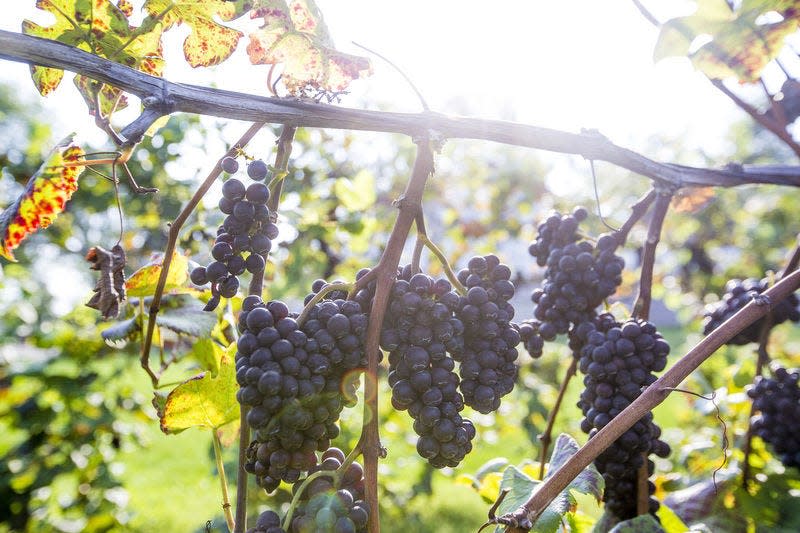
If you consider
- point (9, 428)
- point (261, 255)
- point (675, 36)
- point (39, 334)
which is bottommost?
point (9, 428)

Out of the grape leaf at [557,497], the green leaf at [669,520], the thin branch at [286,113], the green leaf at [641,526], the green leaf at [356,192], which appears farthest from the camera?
the green leaf at [356,192]

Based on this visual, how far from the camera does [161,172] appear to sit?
8.52 ft

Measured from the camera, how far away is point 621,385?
0.92 metres

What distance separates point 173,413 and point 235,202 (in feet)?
1.21

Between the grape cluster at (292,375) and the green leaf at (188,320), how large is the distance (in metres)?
0.30

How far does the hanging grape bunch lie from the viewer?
0.70 metres

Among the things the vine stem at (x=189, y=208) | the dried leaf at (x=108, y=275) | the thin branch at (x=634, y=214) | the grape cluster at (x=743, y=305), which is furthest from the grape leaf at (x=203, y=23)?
the grape cluster at (x=743, y=305)

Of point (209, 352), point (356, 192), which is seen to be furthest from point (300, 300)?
point (209, 352)

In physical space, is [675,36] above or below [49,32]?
above

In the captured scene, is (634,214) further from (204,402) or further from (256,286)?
(204,402)

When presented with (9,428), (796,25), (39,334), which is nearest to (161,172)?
(39,334)

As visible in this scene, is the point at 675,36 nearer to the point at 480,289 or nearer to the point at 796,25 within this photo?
the point at 796,25

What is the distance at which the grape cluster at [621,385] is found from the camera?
884 millimetres

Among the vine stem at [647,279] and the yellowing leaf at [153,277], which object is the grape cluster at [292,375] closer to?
the yellowing leaf at [153,277]
